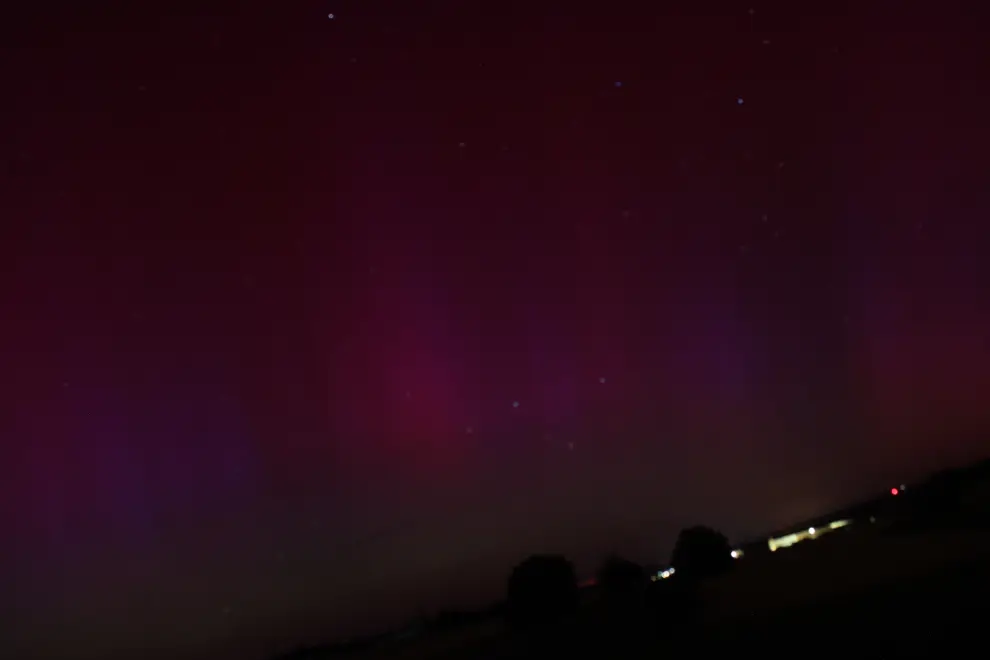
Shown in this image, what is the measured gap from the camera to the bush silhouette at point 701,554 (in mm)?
3281

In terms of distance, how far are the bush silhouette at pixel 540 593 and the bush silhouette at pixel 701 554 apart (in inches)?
17.4

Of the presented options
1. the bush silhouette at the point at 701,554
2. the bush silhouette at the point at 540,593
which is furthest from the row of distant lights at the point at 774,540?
the bush silhouette at the point at 540,593

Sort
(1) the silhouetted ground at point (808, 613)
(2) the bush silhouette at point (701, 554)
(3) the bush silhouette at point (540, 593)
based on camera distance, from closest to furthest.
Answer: (1) the silhouetted ground at point (808, 613) < (3) the bush silhouette at point (540, 593) < (2) the bush silhouette at point (701, 554)

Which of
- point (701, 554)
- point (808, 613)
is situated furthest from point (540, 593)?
point (808, 613)

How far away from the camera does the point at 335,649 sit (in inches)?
126

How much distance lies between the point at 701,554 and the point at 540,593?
661mm

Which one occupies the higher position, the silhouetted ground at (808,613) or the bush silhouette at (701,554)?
the bush silhouette at (701,554)

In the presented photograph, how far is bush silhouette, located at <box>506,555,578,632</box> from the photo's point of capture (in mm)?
3145

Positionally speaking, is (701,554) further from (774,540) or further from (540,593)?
(540,593)

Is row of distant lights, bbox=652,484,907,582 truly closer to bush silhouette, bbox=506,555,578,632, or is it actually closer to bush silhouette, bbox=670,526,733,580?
bush silhouette, bbox=670,526,733,580

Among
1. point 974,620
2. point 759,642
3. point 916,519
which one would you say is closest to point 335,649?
point 759,642

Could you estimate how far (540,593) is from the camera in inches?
125

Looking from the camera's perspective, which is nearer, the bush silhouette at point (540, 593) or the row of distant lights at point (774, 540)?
the bush silhouette at point (540, 593)

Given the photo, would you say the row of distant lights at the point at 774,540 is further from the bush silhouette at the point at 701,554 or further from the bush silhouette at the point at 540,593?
the bush silhouette at the point at 540,593
